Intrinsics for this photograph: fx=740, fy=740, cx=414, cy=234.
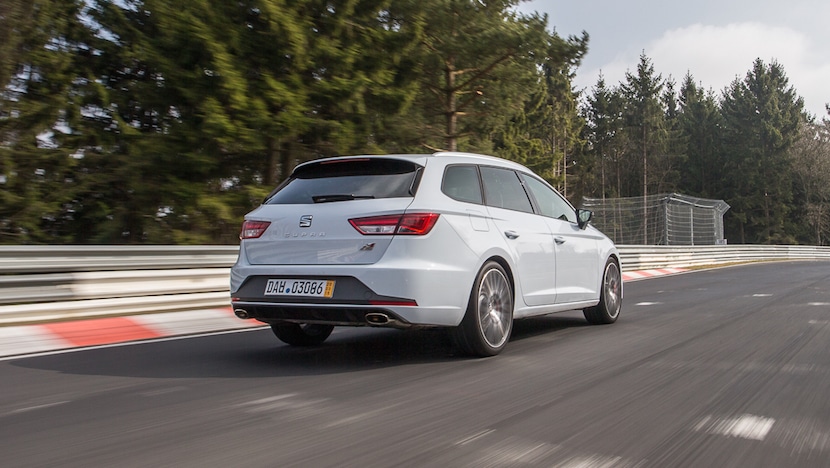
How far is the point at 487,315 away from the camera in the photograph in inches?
229

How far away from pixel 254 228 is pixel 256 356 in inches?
42.8

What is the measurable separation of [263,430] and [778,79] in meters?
94.0

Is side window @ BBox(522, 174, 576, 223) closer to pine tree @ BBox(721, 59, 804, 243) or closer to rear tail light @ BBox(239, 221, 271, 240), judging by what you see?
rear tail light @ BBox(239, 221, 271, 240)

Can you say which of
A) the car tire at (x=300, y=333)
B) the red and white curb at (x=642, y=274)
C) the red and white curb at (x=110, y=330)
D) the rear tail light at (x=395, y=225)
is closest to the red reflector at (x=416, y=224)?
the rear tail light at (x=395, y=225)

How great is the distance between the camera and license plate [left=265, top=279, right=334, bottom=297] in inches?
207

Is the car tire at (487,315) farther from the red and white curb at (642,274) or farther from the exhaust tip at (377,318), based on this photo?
the red and white curb at (642,274)

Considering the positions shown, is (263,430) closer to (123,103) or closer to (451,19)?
(123,103)

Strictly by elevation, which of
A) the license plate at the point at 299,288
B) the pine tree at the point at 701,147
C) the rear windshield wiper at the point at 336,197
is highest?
the pine tree at the point at 701,147

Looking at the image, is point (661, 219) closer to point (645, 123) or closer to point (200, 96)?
point (200, 96)

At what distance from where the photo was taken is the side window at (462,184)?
5750 mm

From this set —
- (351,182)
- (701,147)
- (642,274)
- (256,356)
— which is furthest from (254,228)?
(701,147)

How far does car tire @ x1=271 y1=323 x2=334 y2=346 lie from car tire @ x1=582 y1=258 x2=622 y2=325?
3.07m

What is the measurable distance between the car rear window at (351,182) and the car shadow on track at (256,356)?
1262 millimetres

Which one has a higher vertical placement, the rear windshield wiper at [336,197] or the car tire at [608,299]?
the rear windshield wiper at [336,197]
